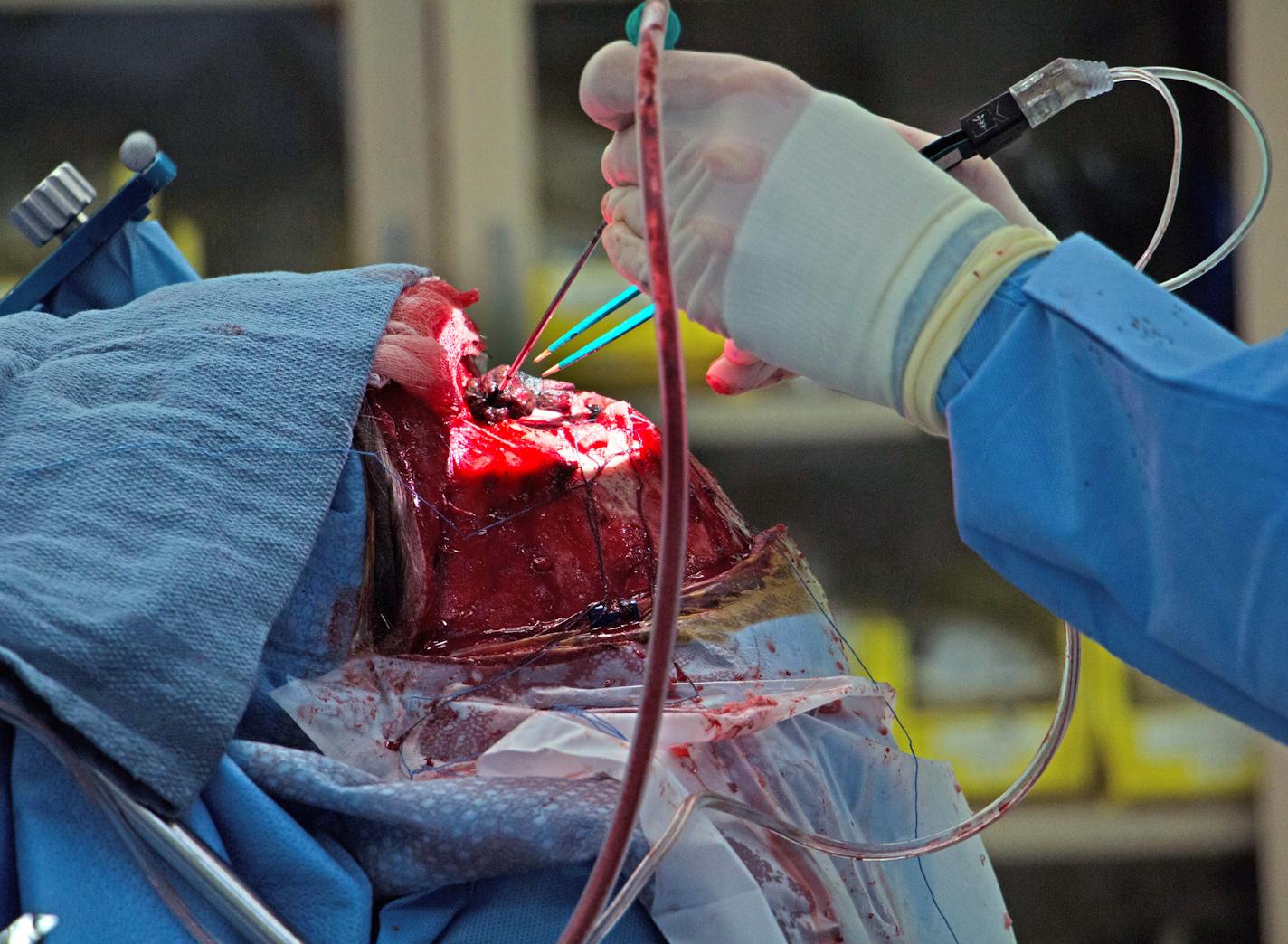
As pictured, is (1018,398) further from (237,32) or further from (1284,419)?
(237,32)

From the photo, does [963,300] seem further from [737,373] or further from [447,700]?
[447,700]

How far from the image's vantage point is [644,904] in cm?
62

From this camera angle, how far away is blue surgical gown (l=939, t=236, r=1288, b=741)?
48 cm

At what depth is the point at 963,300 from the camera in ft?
1.81

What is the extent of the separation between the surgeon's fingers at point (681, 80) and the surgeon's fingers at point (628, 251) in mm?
60

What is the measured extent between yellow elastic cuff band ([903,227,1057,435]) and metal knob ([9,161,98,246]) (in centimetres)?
64

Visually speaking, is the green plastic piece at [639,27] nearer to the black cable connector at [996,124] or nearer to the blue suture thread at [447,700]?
the black cable connector at [996,124]

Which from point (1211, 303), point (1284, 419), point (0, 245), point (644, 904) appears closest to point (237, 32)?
point (0, 245)

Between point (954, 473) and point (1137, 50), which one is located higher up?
point (1137, 50)

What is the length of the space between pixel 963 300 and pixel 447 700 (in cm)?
34

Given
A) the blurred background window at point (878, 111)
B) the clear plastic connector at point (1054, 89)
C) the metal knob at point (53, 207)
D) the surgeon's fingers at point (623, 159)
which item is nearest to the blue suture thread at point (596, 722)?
the surgeon's fingers at point (623, 159)

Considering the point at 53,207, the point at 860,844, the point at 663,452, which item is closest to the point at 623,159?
the point at 663,452

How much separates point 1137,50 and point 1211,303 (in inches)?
14.8

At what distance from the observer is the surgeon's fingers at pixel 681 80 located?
57 cm
